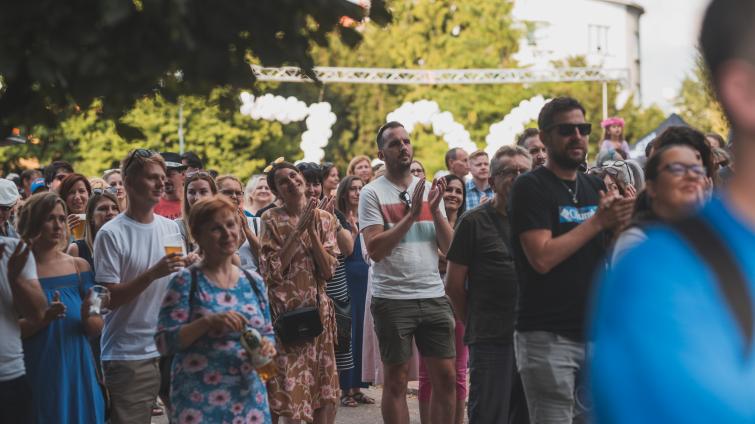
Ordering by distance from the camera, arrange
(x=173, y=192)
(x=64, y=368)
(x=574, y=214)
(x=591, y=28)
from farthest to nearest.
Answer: (x=591, y=28)
(x=173, y=192)
(x=64, y=368)
(x=574, y=214)

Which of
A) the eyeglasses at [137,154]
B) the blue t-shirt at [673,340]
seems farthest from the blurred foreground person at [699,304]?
the eyeglasses at [137,154]

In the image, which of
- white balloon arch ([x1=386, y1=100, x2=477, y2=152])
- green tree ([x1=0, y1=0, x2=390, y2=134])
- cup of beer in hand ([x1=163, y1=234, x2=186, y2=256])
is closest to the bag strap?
green tree ([x1=0, y1=0, x2=390, y2=134])

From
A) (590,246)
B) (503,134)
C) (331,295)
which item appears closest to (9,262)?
(590,246)

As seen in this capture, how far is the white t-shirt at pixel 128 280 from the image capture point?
6723mm

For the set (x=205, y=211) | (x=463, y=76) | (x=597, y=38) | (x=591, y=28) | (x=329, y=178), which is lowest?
(x=205, y=211)

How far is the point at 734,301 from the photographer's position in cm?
144

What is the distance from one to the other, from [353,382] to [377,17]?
7.18 metres

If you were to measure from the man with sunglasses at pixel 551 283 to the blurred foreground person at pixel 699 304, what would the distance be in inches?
161

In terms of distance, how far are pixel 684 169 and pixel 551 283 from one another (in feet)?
8.28

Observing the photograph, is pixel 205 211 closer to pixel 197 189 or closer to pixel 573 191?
pixel 573 191

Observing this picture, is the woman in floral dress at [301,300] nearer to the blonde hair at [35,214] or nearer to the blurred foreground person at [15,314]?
the blonde hair at [35,214]

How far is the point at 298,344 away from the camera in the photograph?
807cm

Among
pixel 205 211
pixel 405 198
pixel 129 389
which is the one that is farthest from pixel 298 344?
pixel 205 211

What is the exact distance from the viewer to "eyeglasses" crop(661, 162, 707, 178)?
3100mm
